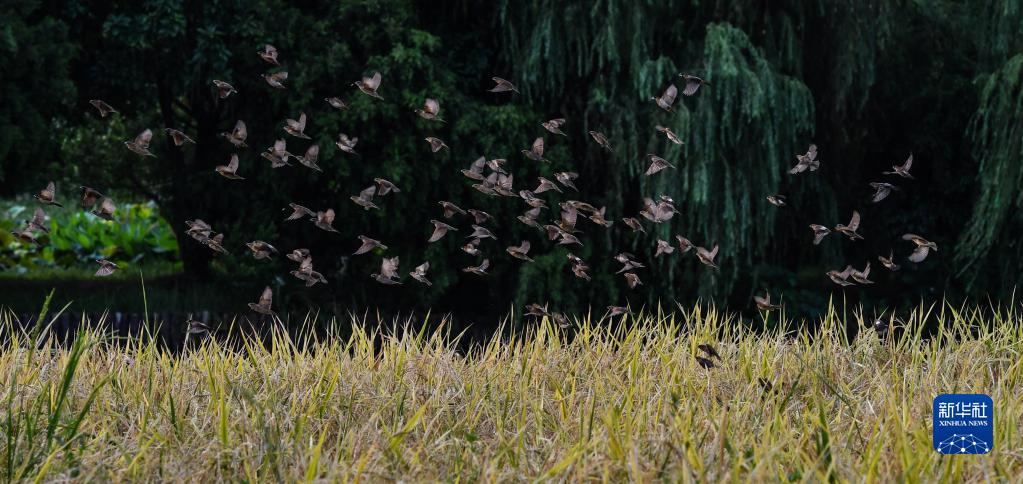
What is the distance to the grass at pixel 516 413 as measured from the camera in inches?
134

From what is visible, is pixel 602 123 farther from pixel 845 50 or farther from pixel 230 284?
pixel 230 284

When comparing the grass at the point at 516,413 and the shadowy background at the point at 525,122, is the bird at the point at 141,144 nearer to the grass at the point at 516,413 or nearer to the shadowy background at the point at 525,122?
the grass at the point at 516,413

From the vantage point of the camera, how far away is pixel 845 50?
9102 mm

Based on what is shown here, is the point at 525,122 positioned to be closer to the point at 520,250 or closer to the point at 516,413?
the point at 520,250

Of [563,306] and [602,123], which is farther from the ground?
[602,123]

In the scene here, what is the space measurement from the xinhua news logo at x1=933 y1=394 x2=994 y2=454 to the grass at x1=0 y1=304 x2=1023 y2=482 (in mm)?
48

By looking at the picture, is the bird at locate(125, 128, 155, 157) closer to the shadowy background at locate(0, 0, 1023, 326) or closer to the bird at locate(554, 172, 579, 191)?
the bird at locate(554, 172, 579, 191)

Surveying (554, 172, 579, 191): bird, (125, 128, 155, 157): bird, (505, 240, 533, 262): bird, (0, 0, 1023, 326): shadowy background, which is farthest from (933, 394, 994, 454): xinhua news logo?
(0, 0, 1023, 326): shadowy background

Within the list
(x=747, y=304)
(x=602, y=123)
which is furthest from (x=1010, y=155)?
(x=602, y=123)

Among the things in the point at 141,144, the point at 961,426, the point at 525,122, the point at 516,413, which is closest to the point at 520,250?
the point at 516,413

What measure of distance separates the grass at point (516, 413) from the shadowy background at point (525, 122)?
3.12 m

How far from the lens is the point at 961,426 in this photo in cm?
350

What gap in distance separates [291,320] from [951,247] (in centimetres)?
591

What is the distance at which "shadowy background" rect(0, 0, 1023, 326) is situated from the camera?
860 cm
